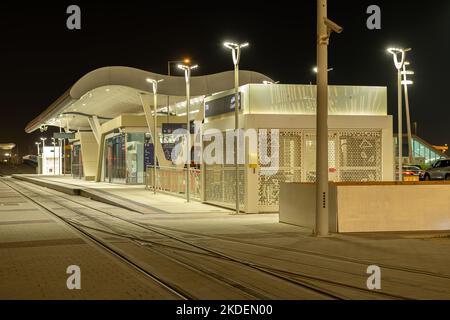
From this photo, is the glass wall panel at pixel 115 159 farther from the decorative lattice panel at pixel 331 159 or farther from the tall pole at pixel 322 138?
the tall pole at pixel 322 138

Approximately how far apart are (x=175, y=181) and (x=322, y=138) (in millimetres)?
19770

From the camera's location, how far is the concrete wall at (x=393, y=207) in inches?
675

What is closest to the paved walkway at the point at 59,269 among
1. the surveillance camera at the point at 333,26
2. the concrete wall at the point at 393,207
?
the concrete wall at the point at 393,207

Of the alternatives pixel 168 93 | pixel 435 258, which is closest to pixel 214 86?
pixel 168 93

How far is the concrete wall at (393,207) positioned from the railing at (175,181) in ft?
44.2

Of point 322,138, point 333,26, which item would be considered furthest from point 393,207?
point 333,26

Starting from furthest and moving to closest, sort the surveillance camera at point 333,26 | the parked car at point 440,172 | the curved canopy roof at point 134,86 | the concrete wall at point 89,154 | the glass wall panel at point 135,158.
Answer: the concrete wall at point 89,154
the glass wall panel at point 135,158
the parked car at point 440,172
the curved canopy roof at point 134,86
the surveillance camera at point 333,26

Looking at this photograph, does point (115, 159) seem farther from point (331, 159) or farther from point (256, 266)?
point (256, 266)

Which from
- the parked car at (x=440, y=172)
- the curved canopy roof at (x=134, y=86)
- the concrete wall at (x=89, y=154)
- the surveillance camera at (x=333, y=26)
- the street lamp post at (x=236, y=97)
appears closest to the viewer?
the surveillance camera at (x=333, y=26)

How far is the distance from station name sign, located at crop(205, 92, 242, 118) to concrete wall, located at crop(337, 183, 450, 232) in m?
8.39

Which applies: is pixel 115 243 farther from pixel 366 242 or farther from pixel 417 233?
pixel 417 233

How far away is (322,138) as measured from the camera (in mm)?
16516

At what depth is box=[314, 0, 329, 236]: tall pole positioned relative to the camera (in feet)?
53.6

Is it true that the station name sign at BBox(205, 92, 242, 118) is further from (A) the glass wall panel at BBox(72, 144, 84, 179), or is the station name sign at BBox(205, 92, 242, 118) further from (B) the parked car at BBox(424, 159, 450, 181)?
(A) the glass wall panel at BBox(72, 144, 84, 179)
